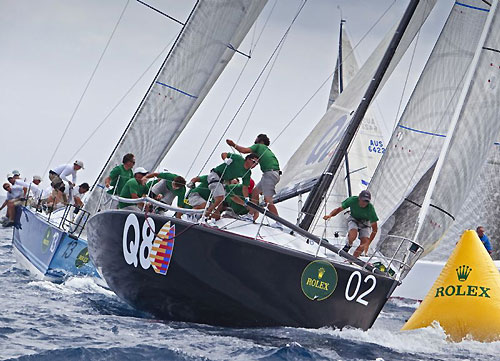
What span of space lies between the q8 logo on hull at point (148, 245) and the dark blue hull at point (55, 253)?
334 centimetres

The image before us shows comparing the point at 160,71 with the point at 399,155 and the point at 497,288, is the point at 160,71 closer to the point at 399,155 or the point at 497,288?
the point at 399,155

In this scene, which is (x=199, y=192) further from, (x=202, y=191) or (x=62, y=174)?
(x=62, y=174)

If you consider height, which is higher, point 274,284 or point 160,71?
point 160,71

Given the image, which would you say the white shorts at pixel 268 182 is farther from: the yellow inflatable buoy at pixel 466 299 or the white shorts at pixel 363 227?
the yellow inflatable buoy at pixel 466 299

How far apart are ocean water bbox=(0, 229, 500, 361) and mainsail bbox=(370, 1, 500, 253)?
2.93 meters

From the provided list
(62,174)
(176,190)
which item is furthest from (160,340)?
(62,174)

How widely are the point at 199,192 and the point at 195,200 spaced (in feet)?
0.31

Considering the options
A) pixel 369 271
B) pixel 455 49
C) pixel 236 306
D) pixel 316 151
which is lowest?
pixel 236 306

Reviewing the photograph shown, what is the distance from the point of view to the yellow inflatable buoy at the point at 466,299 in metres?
8.49

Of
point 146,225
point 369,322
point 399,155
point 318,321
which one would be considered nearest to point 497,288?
point 369,322

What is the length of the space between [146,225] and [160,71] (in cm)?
511

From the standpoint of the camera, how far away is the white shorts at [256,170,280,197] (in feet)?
30.1

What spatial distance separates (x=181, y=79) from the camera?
42.0 feet

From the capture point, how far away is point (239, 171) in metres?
8.89
